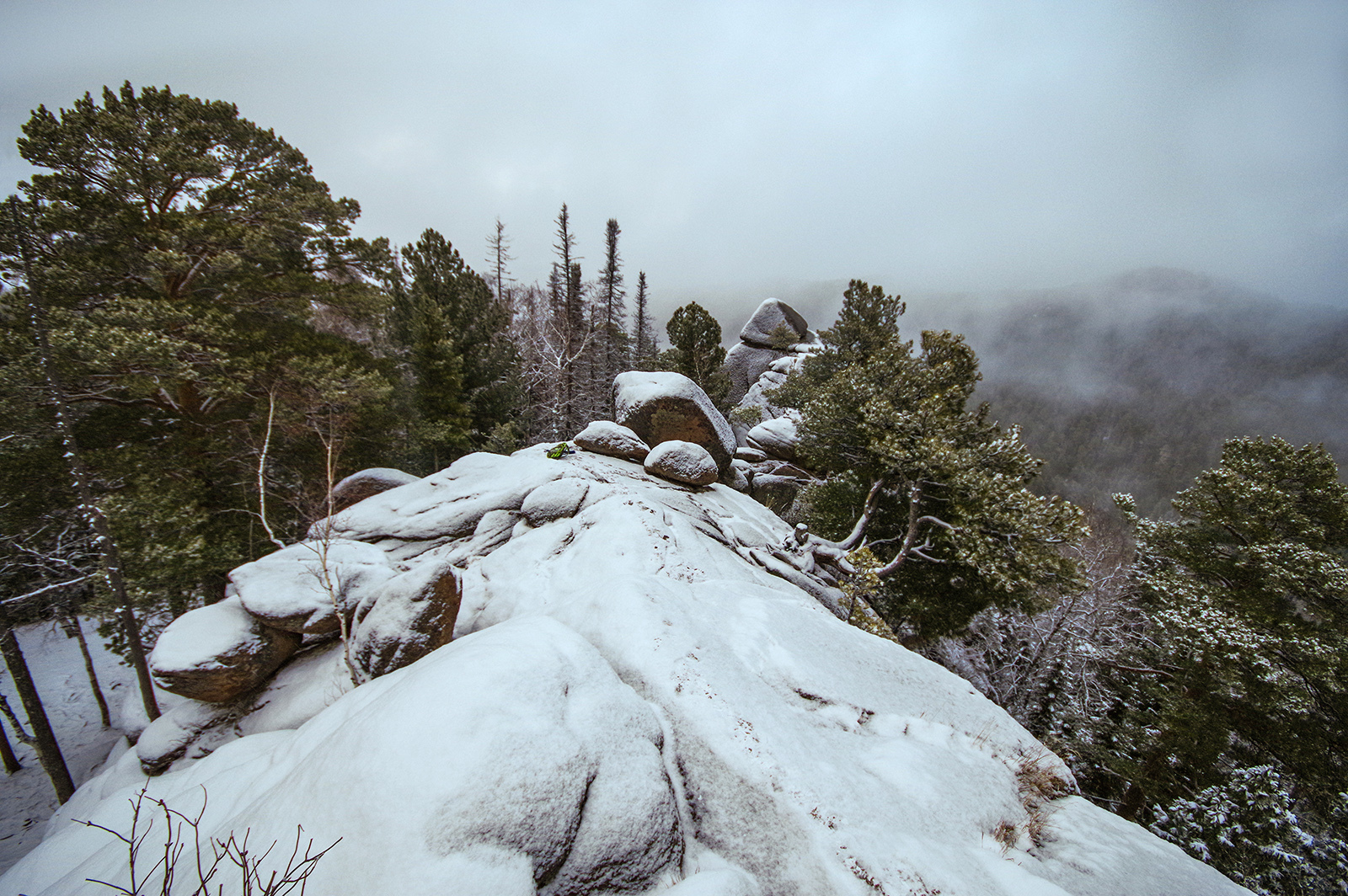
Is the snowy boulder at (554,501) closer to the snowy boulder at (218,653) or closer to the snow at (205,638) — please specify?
the snowy boulder at (218,653)

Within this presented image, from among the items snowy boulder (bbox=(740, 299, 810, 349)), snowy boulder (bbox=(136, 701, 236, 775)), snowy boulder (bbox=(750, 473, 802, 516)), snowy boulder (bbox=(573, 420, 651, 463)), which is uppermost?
snowy boulder (bbox=(740, 299, 810, 349))

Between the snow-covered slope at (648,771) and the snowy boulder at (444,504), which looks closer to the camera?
the snow-covered slope at (648,771)

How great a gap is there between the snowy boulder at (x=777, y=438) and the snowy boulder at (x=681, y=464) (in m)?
10.3

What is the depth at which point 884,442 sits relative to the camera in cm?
1122

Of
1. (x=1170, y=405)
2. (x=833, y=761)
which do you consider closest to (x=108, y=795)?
(x=833, y=761)

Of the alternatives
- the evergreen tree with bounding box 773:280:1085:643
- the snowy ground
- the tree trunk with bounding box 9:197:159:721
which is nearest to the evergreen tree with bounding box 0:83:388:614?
the tree trunk with bounding box 9:197:159:721

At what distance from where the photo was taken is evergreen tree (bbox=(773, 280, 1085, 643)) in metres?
9.59

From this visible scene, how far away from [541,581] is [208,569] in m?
8.65

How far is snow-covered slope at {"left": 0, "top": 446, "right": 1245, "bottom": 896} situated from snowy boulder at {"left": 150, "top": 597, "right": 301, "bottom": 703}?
512 millimetres

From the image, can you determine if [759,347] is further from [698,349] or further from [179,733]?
[179,733]

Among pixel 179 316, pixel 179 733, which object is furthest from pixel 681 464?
pixel 179 316

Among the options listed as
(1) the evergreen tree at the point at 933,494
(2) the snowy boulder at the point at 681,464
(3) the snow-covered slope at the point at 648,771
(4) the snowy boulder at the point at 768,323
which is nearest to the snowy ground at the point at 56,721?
(3) the snow-covered slope at the point at 648,771

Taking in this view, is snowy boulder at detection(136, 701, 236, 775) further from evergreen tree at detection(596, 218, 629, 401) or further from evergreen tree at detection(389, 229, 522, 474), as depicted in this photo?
evergreen tree at detection(596, 218, 629, 401)

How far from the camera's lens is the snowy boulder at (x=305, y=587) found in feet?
23.4
